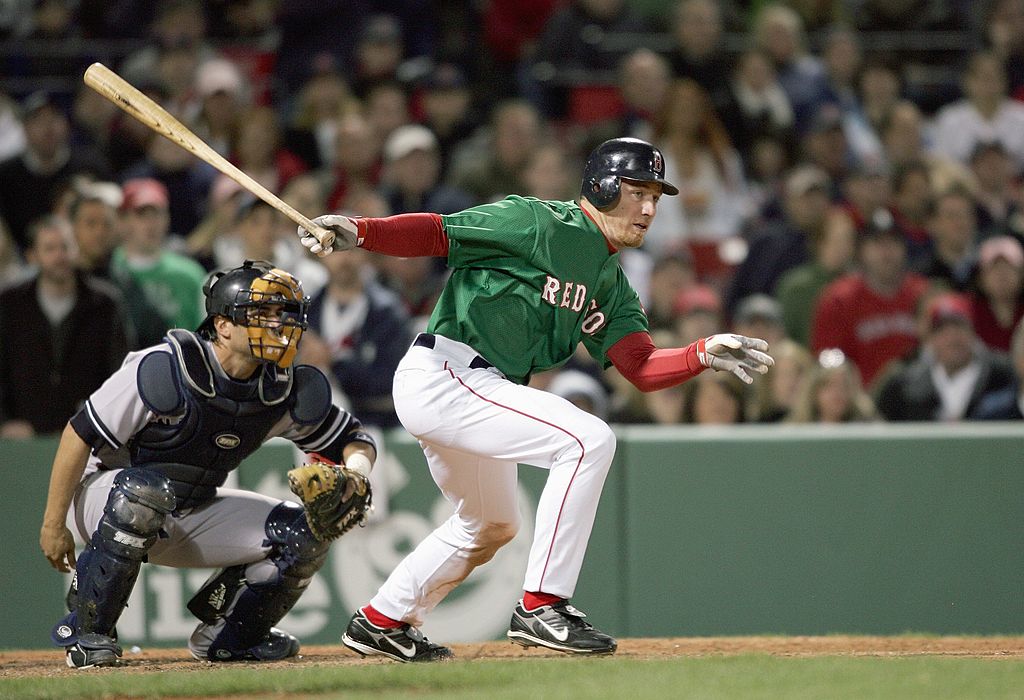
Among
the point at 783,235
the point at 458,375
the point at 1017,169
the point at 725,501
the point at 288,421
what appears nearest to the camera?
the point at 458,375

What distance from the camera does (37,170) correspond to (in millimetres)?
9133

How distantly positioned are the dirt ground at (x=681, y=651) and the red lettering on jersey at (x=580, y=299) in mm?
1261

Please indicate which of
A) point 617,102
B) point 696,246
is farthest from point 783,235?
point 617,102

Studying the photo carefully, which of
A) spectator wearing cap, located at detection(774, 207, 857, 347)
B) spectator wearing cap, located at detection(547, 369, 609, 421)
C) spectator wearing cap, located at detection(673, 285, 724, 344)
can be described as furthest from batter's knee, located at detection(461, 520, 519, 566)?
spectator wearing cap, located at detection(774, 207, 857, 347)

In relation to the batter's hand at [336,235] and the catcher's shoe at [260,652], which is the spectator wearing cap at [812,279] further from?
the batter's hand at [336,235]

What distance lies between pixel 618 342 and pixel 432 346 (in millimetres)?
708

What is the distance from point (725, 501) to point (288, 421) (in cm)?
266

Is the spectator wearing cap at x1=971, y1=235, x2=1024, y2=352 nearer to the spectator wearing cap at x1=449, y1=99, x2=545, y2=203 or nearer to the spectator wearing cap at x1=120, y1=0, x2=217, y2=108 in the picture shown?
the spectator wearing cap at x1=449, y1=99, x2=545, y2=203

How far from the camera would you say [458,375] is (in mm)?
4977

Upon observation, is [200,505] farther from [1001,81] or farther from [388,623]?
[1001,81]

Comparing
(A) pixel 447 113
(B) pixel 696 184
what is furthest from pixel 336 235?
(A) pixel 447 113

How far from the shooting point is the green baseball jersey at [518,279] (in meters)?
5.01

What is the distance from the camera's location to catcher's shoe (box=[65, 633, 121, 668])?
516cm

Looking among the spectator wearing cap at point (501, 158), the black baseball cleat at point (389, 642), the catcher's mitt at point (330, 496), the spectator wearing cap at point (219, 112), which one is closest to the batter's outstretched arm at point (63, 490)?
the catcher's mitt at point (330, 496)
